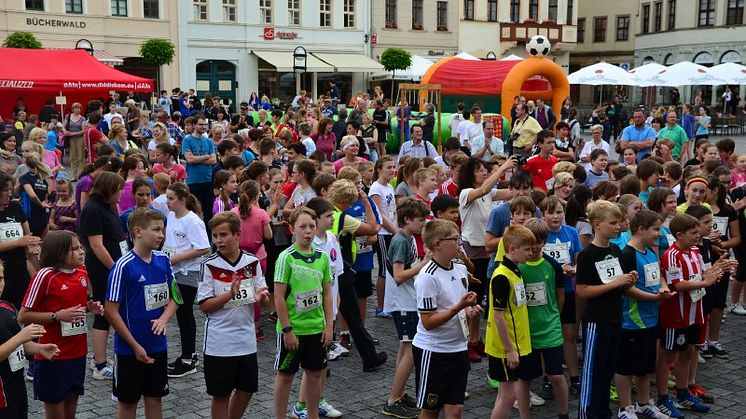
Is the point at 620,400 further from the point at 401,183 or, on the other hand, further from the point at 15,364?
the point at 15,364

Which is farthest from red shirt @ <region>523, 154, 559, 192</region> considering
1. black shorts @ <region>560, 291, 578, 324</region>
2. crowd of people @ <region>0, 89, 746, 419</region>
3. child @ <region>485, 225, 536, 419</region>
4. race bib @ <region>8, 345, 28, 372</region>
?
race bib @ <region>8, 345, 28, 372</region>

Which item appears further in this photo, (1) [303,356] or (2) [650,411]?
(2) [650,411]

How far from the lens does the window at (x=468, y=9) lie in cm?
4872

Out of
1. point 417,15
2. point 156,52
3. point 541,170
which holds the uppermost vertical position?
point 417,15

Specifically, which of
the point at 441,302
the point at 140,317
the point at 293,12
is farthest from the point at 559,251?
the point at 293,12

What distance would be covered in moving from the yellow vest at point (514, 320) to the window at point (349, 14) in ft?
136

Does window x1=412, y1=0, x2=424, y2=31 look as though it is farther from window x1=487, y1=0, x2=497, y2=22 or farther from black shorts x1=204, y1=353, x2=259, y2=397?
black shorts x1=204, y1=353, x2=259, y2=397

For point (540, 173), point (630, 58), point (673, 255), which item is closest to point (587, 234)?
point (673, 255)

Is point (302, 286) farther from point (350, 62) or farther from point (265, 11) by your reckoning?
point (350, 62)

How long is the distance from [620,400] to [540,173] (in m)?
4.96

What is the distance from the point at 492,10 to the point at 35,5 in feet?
87.7

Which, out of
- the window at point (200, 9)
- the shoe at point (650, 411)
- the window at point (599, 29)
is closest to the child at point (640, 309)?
the shoe at point (650, 411)

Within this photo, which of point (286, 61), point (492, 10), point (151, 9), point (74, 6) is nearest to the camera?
point (74, 6)

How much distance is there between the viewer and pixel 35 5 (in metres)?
36.0
